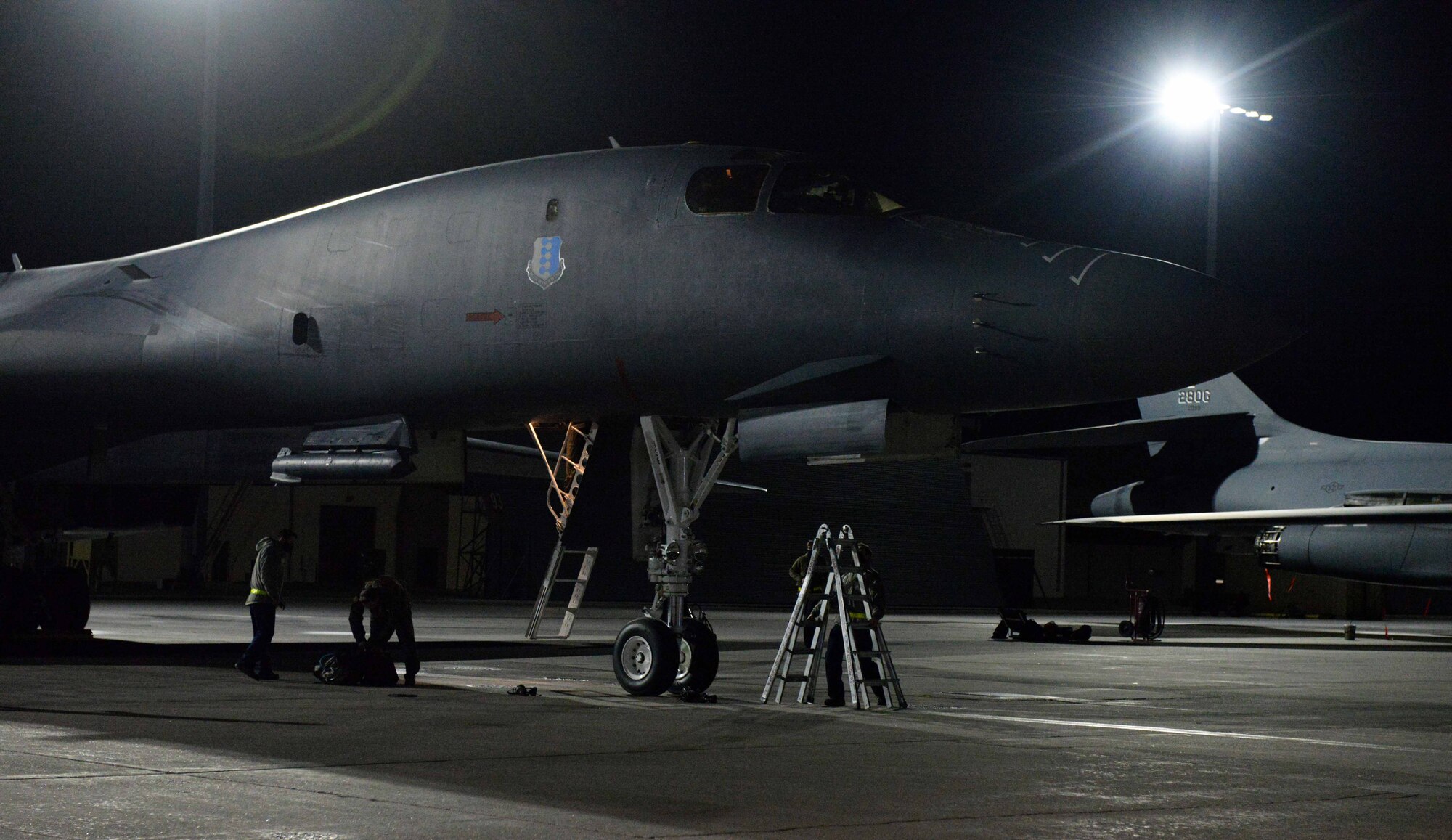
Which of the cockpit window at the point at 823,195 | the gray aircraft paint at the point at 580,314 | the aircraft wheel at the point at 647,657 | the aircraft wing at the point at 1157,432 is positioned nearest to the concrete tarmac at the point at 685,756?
the aircraft wheel at the point at 647,657

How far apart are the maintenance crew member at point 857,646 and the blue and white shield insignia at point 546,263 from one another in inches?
146

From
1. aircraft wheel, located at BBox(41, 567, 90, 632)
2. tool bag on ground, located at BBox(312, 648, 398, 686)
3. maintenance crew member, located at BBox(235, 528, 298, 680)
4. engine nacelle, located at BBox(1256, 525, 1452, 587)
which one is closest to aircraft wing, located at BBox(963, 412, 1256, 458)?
engine nacelle, located at BBox(1256, 525, 1452, 587)

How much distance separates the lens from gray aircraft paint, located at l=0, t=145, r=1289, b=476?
9773mm

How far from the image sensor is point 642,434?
39.5ft

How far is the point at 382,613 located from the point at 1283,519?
18.9 m

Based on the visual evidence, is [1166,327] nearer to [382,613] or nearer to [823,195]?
[823,195]

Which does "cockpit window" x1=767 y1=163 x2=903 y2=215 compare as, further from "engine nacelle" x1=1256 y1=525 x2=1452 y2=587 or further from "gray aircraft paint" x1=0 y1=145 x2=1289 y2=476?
"engine nacelle" x1=1256 y1=525 x2=1452 y2=587

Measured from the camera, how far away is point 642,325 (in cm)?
1105

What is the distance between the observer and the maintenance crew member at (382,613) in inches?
538

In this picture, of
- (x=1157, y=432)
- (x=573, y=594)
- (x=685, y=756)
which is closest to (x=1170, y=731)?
(x=685, y=756)

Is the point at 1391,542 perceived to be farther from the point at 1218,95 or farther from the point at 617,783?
the point at 617,783

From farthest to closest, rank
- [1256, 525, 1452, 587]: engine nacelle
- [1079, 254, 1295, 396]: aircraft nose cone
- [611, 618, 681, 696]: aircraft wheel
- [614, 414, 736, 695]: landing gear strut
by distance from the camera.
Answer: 1. [1256, 525, 1452, 587]: engine nacelle
2. [611, 618, 681, 696]: aircraft wheel
3. [614, 414, 736, 695]: landing gear strut
4. [1079, 254, 1295, 396]: aircraft nose cone

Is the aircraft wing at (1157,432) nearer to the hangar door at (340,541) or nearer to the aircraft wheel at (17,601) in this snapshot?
the aircraft wheel at (17,601)

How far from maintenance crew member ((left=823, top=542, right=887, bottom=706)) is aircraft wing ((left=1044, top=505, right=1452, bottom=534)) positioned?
47.1ft
